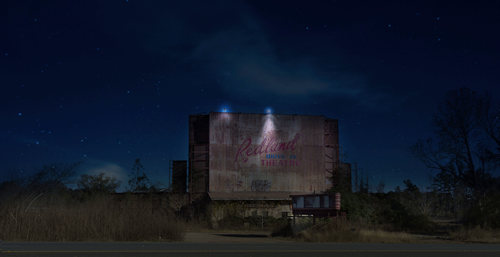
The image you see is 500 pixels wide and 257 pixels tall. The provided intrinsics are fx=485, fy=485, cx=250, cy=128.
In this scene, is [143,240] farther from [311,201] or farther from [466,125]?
[466,125]

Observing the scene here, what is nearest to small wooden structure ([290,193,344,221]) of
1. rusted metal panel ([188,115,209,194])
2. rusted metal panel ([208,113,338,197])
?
rusted metal panel ([208,113,338,197])

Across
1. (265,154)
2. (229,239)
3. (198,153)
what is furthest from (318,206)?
(198,153)

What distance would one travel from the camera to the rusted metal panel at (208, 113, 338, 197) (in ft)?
150

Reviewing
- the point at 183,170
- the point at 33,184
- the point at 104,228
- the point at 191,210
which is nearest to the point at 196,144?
the point at 183,170

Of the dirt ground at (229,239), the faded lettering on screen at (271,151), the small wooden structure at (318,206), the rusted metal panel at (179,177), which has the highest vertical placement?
the faded lettering on screen at (271,151)

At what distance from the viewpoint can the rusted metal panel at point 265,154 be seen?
150ft

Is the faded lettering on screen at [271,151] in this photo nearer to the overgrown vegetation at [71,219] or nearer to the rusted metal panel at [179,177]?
the rusted metal panel at [179,177]

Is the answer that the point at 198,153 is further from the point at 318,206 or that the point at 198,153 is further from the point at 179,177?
the point at 318,206

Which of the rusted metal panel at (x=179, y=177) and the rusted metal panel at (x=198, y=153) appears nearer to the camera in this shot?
the rusted metal panel at (x=198, y=153)

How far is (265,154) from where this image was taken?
4619 cm

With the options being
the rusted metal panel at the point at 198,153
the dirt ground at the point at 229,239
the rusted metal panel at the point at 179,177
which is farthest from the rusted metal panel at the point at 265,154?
the dirt ground at the point at 229,239

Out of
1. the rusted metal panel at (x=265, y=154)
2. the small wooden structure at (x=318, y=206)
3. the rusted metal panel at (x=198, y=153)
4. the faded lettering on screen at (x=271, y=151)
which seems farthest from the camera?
the faded lettering on screen at (x=271, y=151)

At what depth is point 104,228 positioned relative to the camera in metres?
20.3

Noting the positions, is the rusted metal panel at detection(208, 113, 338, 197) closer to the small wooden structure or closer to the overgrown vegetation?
the small wooden structure
